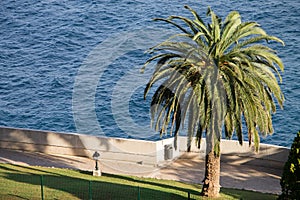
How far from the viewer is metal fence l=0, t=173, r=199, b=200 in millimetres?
29531

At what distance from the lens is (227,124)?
28.4m

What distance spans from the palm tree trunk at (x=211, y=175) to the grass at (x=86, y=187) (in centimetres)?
53

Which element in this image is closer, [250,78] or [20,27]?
[250,78]

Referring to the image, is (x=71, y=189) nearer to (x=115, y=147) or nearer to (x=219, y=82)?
(x=115, y=147)

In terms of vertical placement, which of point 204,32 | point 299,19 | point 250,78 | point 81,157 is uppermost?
point 299,19

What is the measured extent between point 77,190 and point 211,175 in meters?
6.33

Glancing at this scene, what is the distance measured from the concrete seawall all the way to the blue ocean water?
44.8 ft

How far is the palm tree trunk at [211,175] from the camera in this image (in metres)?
29.6

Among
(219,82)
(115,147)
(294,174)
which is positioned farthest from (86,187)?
(294,174)

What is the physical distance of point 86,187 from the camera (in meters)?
30.7

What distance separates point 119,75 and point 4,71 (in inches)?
476

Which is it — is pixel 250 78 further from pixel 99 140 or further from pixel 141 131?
pixel 141 131

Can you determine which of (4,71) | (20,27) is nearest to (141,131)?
(4,71)

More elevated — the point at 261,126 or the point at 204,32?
the point at 204,32
